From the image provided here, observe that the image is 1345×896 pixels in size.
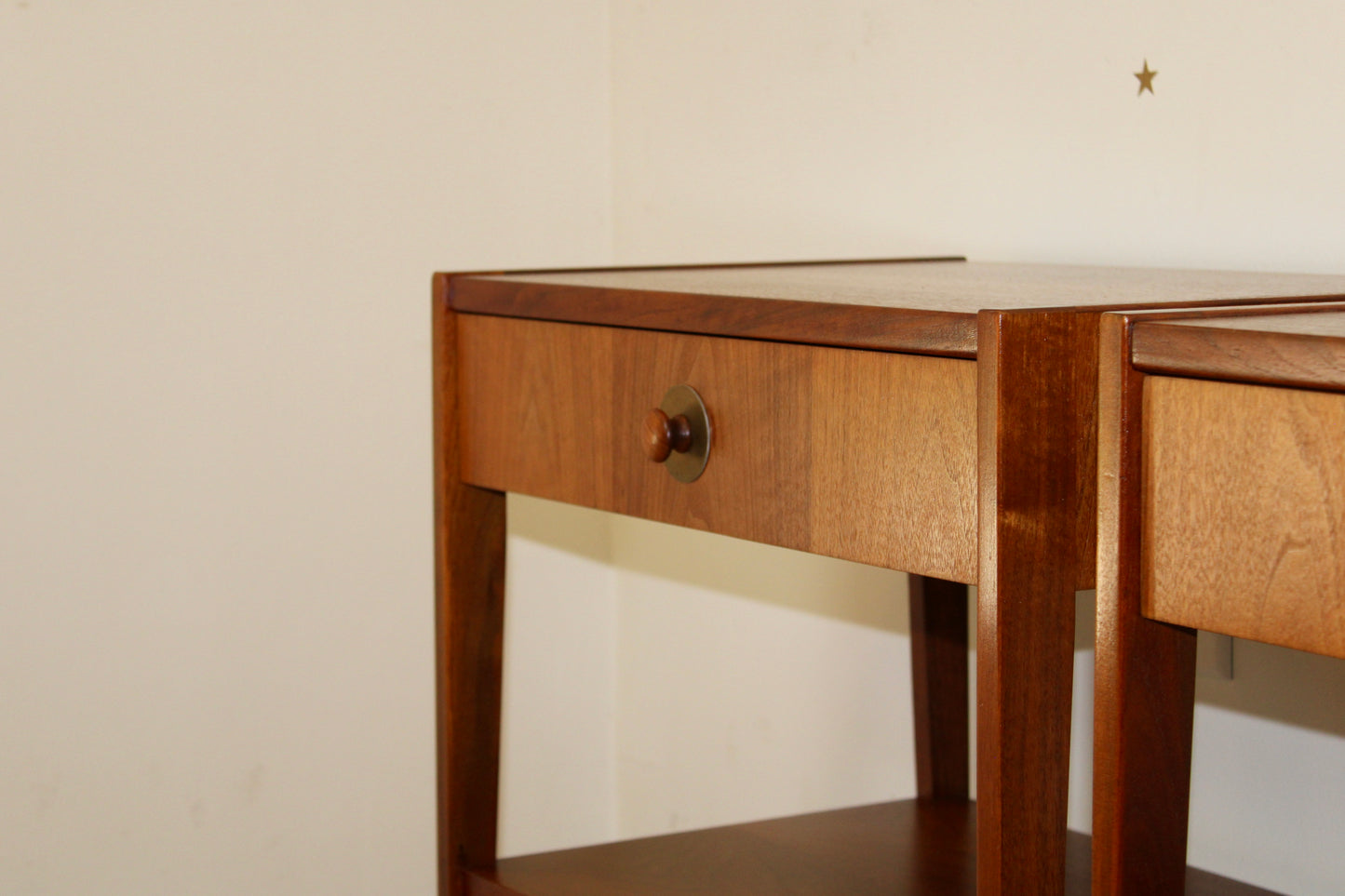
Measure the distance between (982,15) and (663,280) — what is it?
412mm

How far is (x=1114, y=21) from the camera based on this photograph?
1.08 metres

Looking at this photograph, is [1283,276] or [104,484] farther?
[104,484]

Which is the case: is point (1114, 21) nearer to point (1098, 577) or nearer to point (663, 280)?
point (663, 280)

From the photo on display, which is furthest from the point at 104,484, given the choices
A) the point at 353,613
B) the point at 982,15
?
the point at 982,15

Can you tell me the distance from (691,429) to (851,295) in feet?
0.38

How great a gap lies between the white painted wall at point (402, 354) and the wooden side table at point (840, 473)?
130 mm

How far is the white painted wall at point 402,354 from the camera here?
3.72 feet

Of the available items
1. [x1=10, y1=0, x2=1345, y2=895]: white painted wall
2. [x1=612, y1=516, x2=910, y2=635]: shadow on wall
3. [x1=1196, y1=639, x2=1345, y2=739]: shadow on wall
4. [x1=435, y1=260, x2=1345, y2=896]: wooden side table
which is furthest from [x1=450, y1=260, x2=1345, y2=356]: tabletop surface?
[x1=612, y1=516, x2=910, y2=635]: shadow on wall

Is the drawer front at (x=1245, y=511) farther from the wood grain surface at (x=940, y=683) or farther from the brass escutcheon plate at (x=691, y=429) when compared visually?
the wood grain surface at (x=940, y=683)

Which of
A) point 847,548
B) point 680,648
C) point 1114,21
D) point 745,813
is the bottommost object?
point 745,813

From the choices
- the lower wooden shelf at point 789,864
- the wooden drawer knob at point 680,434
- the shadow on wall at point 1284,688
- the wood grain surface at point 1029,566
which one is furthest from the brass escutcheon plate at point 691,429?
the shadow on wall at point 1284,688

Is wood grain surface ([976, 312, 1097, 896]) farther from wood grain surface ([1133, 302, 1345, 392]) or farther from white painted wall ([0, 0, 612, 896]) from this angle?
white painted wall ([0, 0, 612, 896])

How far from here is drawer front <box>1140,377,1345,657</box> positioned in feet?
1.75

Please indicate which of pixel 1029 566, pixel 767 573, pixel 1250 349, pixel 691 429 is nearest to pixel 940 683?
pixel 767 573
